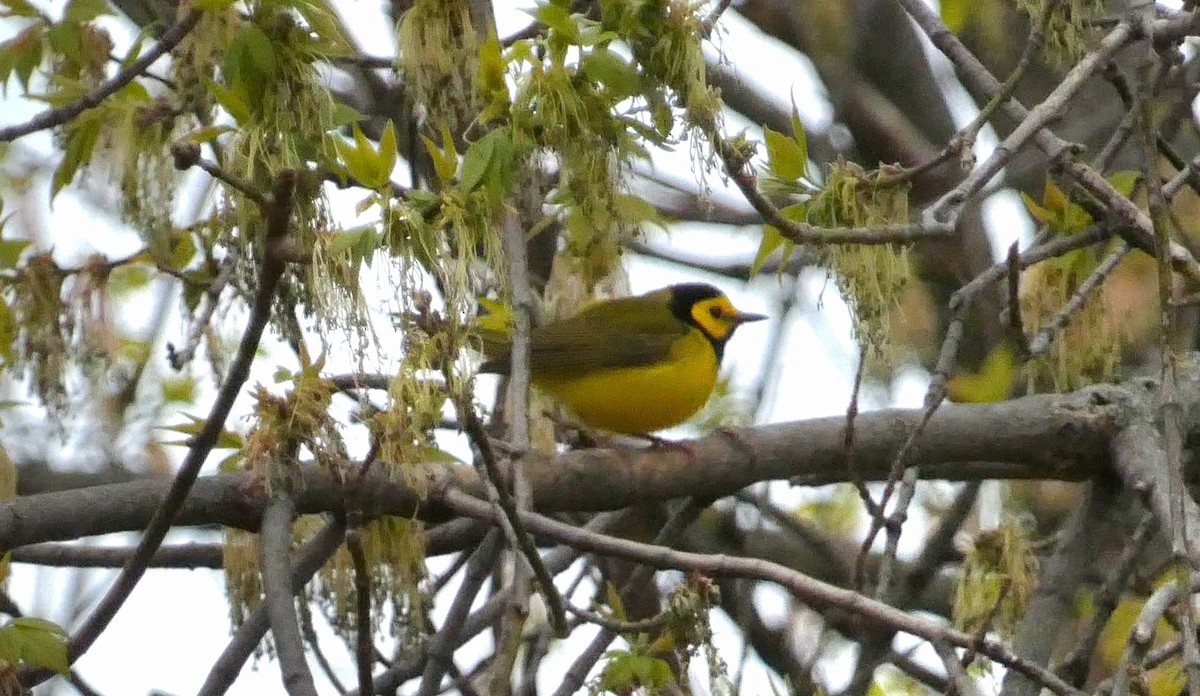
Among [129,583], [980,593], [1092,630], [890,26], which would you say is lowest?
[129,583]

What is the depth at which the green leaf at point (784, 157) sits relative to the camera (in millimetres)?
2867

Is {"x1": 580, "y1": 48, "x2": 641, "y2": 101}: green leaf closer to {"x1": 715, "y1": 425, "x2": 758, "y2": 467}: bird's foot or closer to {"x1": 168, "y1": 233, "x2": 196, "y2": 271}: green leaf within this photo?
{"x1": 715, "y1": 425, "x2": 758, "y2": 467}: bird's foot

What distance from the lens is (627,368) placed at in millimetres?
5512

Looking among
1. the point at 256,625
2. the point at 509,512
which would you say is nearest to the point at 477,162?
the point at 509,512

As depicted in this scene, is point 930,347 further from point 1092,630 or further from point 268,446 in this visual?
point 268,446

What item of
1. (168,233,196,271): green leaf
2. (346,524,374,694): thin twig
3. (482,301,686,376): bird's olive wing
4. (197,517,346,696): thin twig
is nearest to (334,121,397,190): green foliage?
(346,524,374,694): thin twig

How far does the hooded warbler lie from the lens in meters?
5.27

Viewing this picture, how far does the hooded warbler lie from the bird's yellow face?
0.24 metres

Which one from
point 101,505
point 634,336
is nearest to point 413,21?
point 101,505

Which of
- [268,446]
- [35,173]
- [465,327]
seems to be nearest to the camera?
[465,327]

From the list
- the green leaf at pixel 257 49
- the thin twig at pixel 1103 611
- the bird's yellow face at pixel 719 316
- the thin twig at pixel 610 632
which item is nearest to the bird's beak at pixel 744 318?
the bird's yellow face at pixel 719 316

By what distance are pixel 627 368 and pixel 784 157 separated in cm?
267

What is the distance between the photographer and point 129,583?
2.92 m

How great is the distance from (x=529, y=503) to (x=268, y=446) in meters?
0.54
